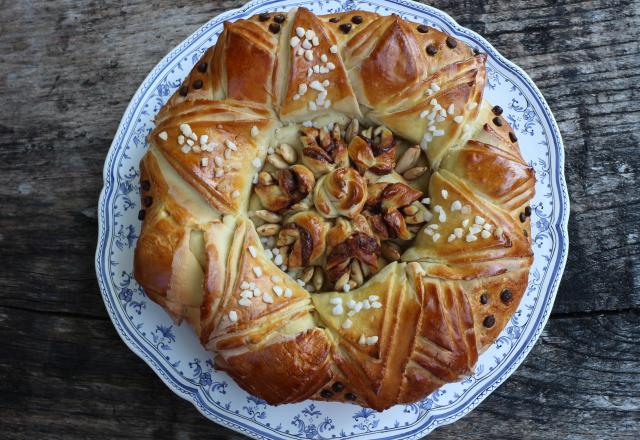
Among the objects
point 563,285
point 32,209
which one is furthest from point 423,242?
point 32,209

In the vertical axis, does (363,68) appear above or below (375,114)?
above

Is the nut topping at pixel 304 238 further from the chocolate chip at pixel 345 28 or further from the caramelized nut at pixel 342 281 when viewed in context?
the chocolate chip at pixel 345 28

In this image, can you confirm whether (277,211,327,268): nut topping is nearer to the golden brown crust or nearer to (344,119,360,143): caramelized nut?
the golden brown crust

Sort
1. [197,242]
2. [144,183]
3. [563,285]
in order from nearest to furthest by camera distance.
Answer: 1. [197,242]
2. [144,183]
3. [563,285]

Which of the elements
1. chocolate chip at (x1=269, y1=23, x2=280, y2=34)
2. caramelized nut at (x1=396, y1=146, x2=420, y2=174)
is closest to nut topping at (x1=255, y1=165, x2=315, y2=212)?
caramelized nut at (x1=396, y1=146, x2=420, y2=174)

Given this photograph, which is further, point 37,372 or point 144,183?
point 37,372

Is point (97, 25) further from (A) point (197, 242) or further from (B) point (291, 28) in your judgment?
(A) point (197, 242)

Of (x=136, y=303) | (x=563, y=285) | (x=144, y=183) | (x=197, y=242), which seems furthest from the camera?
(x=563, y=285)

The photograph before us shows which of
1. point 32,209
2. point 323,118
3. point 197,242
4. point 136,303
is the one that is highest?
point 323,118
